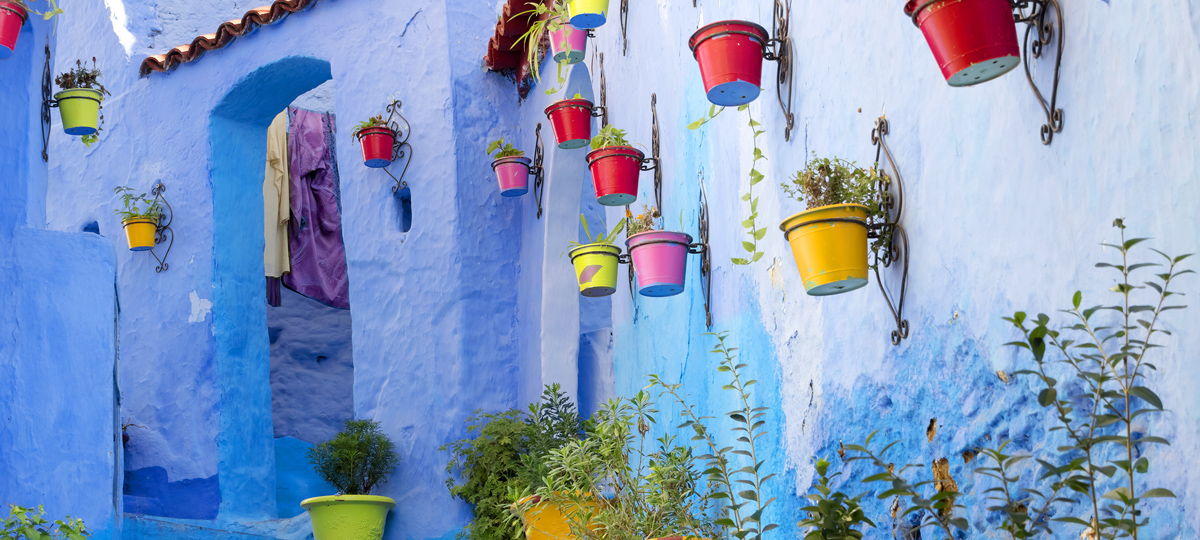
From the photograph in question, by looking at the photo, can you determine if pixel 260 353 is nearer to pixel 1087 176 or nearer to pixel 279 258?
pixel 279 258

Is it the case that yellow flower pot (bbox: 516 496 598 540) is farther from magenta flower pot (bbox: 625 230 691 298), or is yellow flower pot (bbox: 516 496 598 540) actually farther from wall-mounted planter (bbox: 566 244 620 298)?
magenta flower pot (bbox: 625 230 691 298)

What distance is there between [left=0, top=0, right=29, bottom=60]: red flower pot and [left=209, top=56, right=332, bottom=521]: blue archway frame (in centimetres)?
301

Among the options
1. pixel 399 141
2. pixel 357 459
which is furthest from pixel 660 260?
pixel 399 141

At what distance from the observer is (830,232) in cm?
230

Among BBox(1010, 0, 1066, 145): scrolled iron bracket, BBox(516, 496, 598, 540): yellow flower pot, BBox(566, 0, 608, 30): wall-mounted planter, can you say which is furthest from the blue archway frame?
BBox(1010, 0, 1066, 145): scrolled iron bracket

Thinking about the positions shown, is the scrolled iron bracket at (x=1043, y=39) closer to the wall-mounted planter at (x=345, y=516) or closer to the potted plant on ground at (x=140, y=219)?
the wall-mounted planter at (x=345, y=516)

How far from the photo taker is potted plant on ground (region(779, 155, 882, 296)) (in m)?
2.30

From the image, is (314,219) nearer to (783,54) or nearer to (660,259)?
(660,259)

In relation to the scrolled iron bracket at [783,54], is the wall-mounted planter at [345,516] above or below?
below

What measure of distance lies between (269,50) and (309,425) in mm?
4065

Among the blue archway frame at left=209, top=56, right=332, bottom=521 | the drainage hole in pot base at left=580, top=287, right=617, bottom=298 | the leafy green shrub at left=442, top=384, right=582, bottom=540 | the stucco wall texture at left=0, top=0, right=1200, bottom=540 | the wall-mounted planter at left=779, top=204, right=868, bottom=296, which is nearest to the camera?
the stucco wall texture at left=0, top=0, right=1200, bottom=540

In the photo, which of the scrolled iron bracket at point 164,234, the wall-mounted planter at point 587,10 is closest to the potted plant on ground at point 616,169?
the wall-mounted planter at point 587,10

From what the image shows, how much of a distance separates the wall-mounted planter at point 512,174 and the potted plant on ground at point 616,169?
2.28m

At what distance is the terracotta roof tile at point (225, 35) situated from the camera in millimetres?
7930
